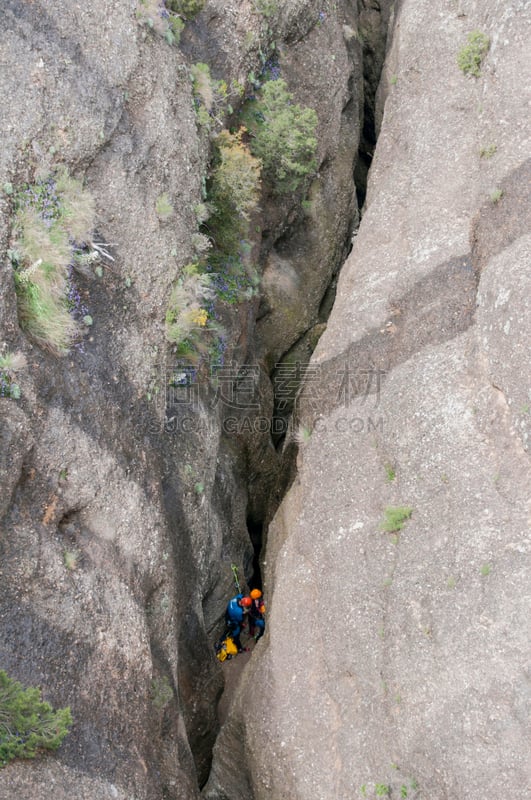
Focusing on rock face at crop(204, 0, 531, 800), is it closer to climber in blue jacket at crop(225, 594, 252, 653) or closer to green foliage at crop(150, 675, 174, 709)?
climber in blue jacket at crop(225, 594, 252, 653)

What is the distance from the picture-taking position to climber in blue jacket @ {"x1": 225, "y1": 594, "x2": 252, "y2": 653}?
15.9 meters

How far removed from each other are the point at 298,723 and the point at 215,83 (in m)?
11.8

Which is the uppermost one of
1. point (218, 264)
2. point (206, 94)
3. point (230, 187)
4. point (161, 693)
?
point (206, 94)

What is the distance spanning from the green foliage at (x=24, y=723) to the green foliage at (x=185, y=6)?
39.5 ft

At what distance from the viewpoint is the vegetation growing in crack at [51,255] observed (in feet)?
34.4

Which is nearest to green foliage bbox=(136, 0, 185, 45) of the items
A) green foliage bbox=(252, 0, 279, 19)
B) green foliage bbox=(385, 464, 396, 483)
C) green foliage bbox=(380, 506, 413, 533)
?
green foliage bbox=(252, 0, 279, 19)

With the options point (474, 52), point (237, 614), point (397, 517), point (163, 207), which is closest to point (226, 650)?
point (237, 614)

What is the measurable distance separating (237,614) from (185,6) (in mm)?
12180

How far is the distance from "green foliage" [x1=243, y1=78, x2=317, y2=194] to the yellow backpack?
32.9 ft

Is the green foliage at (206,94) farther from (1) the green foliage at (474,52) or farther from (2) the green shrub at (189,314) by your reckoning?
(1) the green foliage at (474,52)

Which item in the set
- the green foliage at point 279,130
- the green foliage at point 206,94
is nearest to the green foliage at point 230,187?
the green foliage at point 206,94

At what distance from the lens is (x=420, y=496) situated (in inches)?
492

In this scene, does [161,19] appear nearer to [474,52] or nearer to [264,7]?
[264,7]

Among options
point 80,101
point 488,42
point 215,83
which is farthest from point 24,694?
point 488,42
